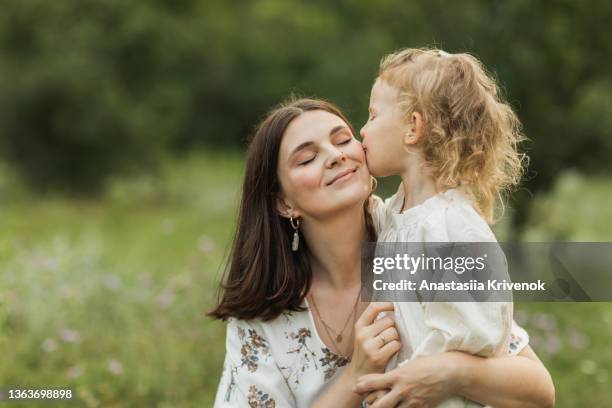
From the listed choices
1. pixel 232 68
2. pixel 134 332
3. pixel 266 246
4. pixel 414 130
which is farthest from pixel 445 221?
pixel 232 68

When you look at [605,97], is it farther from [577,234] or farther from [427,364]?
[427,364]

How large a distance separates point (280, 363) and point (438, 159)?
2.77 feet

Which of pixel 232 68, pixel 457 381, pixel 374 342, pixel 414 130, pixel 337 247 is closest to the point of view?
pixel 457 381

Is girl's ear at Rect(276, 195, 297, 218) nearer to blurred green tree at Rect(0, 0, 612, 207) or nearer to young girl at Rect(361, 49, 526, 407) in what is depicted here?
young girl at Rect(361, 49, 526, 407)

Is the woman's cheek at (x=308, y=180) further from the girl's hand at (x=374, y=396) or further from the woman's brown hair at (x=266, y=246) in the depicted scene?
the girl's hand at (x=374, y=396)

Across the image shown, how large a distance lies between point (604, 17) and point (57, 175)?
10.5 m

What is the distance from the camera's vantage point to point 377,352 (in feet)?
7.80

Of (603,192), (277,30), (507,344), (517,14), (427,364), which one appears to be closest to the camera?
(427,364)

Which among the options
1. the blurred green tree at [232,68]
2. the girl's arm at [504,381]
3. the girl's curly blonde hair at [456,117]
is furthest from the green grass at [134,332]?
the blurred green tree at [232,68]

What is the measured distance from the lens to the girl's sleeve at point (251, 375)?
267 cm

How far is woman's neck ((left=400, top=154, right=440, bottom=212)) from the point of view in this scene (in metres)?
2.48

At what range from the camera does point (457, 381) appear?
2.27 metres

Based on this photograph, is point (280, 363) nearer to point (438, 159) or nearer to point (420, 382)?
point (420, 382)

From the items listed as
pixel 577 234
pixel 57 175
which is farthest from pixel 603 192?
pixel 57 175
